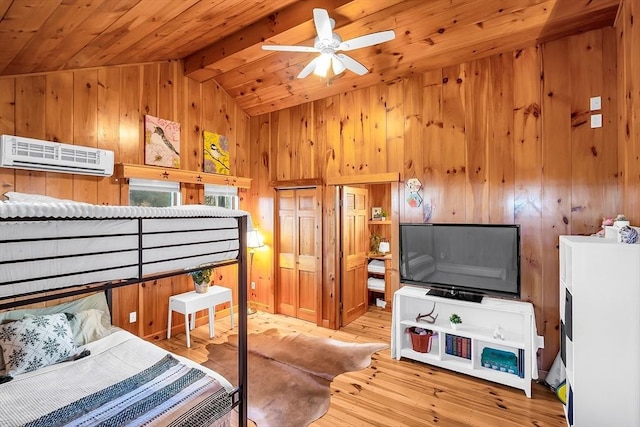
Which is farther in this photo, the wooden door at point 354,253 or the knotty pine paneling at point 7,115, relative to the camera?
the wooden door at point 354,253

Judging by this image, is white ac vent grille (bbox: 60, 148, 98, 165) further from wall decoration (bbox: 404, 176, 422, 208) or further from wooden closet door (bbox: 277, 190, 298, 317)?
wall decoration (bbox: 404, 176, 422, 208)

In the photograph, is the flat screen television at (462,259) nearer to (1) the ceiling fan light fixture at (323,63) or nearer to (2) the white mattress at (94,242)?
(1) the ceiling fan light fixture at (323,63)

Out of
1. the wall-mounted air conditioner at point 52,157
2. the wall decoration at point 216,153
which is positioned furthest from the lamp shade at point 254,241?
the wall-mounted air conditioner at point 52,157

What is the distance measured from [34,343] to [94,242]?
1.89 meters

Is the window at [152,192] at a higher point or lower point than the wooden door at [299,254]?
higher

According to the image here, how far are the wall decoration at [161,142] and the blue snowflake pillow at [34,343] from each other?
73.7 inches

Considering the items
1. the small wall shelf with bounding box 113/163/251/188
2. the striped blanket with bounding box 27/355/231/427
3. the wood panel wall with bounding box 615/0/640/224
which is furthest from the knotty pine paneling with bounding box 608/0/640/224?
the small wall shelf with bounding box 113/163/251/188

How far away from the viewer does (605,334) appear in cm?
193

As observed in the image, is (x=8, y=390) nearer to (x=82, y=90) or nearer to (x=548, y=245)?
(x=82, y=90)

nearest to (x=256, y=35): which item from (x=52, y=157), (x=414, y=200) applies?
(x=52, y=157)

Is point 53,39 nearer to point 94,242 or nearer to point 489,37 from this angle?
point 94,242

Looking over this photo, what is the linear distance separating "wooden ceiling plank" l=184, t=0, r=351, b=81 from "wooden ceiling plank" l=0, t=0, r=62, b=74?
1703 mm

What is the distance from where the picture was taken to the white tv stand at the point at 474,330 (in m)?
2.61

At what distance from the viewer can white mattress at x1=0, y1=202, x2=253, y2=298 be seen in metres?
0.92
